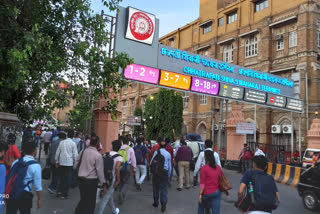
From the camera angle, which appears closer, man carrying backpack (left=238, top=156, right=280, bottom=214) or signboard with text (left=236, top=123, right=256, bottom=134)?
man carrying backpack (left=238, top=156, right=280, bottom=214)

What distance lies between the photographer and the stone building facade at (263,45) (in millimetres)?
23766

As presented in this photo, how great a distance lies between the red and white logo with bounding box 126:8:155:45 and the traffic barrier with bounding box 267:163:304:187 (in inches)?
366

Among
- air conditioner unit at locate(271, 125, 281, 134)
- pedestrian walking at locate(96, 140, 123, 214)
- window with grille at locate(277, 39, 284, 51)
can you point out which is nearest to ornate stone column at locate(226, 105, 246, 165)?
air conditioner unit at locate(271, 125, 281, 134)

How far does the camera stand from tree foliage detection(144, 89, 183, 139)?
1217 inches

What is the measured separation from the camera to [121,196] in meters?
7.39

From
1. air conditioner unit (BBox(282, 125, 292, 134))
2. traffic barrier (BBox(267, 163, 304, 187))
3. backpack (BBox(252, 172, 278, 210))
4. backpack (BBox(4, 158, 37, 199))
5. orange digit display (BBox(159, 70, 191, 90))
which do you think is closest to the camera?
backpack (BBox(252, 172, 278, 210))

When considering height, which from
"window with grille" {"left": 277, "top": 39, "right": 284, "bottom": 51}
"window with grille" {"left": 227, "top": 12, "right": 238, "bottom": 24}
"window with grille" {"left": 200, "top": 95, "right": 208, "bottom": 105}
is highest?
"window with grille" {"left": 227, "top": 12, "right": 238, "bottom": 24}

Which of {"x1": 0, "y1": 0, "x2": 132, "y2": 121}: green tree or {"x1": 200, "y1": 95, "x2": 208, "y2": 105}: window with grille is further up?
{"x1": 200, "y1": 95, "x2": 208, "y2": 105}: window with grille

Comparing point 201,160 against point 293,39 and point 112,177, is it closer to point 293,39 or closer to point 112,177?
point 112,177

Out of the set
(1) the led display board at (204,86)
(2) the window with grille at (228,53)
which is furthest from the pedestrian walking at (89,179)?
(2) the window with grille at (228,53)

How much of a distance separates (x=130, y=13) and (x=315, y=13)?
19194 mm

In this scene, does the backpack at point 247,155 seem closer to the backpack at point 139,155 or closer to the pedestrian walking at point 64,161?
the backpack at point 139,155

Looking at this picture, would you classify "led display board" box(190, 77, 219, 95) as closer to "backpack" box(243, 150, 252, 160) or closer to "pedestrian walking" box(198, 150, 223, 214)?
"backpack" box(243, 150, 252, 160)

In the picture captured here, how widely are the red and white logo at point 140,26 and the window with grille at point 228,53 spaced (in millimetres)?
19294
